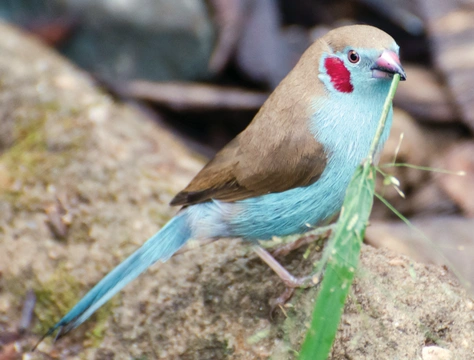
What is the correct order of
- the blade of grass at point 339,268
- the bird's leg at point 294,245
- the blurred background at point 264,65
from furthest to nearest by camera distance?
the blurred background at point 264,65, the bird's leg at point 294,245, the blade of grass at point 339,268

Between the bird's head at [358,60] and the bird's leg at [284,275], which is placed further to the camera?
the bird's leg at [284,275]

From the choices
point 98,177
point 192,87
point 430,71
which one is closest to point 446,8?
point 430,71

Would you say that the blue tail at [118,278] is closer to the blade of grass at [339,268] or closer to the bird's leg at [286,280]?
the bird's leg at [286,280]

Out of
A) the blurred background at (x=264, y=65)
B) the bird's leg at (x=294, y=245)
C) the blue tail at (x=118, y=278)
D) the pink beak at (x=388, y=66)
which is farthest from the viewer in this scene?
the blurred background at (x=264, y=65)

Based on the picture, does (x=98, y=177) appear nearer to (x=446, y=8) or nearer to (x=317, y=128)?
(x=317, y=128)

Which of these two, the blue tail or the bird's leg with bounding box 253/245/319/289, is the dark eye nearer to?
the bird's leg with bounding box 253/245/319/289

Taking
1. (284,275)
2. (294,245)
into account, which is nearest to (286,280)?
(284,275)

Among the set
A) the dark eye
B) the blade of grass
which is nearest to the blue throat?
the dark eye

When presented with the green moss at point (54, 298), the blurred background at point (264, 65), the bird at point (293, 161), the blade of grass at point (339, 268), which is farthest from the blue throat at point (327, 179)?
the blurred background at point (264, 65)
